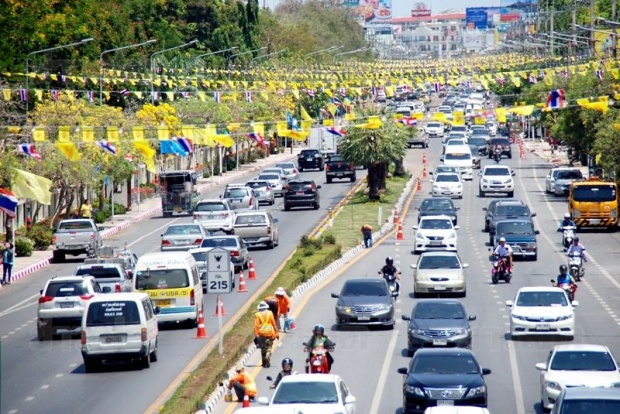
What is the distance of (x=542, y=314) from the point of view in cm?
3362

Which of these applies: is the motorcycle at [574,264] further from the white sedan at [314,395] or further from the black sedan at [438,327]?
the white sedan at [314,395]

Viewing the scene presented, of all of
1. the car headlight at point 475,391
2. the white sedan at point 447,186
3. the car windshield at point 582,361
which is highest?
the car windshield at point 582,361

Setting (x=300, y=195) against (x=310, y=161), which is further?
(x=310, y=161)

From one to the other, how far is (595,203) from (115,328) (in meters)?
35.2

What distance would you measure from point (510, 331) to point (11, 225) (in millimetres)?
27137

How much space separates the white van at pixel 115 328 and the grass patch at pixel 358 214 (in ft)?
85.4

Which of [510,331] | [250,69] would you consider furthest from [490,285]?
[250,69]

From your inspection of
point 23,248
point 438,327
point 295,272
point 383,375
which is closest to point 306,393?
point 383,375

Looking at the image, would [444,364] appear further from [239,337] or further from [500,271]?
[500,271]

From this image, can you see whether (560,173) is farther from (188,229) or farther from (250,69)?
(250,69)

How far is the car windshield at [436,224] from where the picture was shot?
177 feet

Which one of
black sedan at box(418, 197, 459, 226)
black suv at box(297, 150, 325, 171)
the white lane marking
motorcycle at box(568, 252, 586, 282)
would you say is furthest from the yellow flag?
black suv at box(297, 150, 325, 171)

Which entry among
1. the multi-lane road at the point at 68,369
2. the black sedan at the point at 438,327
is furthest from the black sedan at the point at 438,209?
the black sedan at the point at 438,327

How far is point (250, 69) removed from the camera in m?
119
